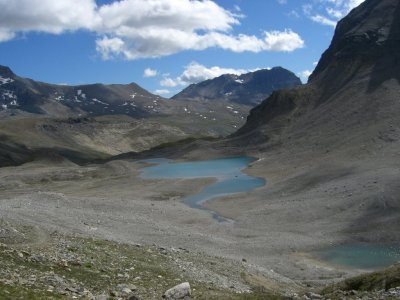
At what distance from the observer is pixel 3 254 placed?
95.1 ft

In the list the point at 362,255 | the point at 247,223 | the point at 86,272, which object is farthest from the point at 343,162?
the point at 86,272

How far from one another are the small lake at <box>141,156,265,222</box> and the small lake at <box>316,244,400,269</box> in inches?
919

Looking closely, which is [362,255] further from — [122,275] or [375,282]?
[122,275]

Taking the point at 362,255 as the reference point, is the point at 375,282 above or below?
above

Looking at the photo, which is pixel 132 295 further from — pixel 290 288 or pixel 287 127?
pixel 287 127

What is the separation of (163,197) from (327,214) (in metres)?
41.2

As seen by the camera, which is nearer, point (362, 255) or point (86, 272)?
point (86, 272)

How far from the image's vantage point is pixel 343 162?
112 metres

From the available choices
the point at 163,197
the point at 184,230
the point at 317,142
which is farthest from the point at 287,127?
the point at 184,230

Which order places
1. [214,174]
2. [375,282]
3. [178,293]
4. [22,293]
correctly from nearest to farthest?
[22,293]
[178,293]
[375,282]
[214,174]

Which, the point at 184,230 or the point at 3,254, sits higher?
the point at 3,254

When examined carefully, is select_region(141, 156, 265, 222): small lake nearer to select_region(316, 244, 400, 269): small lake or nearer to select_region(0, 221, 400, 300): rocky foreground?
select_region(316, 244, 400, 269): small lake

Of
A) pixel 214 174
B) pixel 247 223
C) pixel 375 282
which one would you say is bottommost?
pixel 247 223

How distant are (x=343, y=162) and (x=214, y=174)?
4324 centimetres
